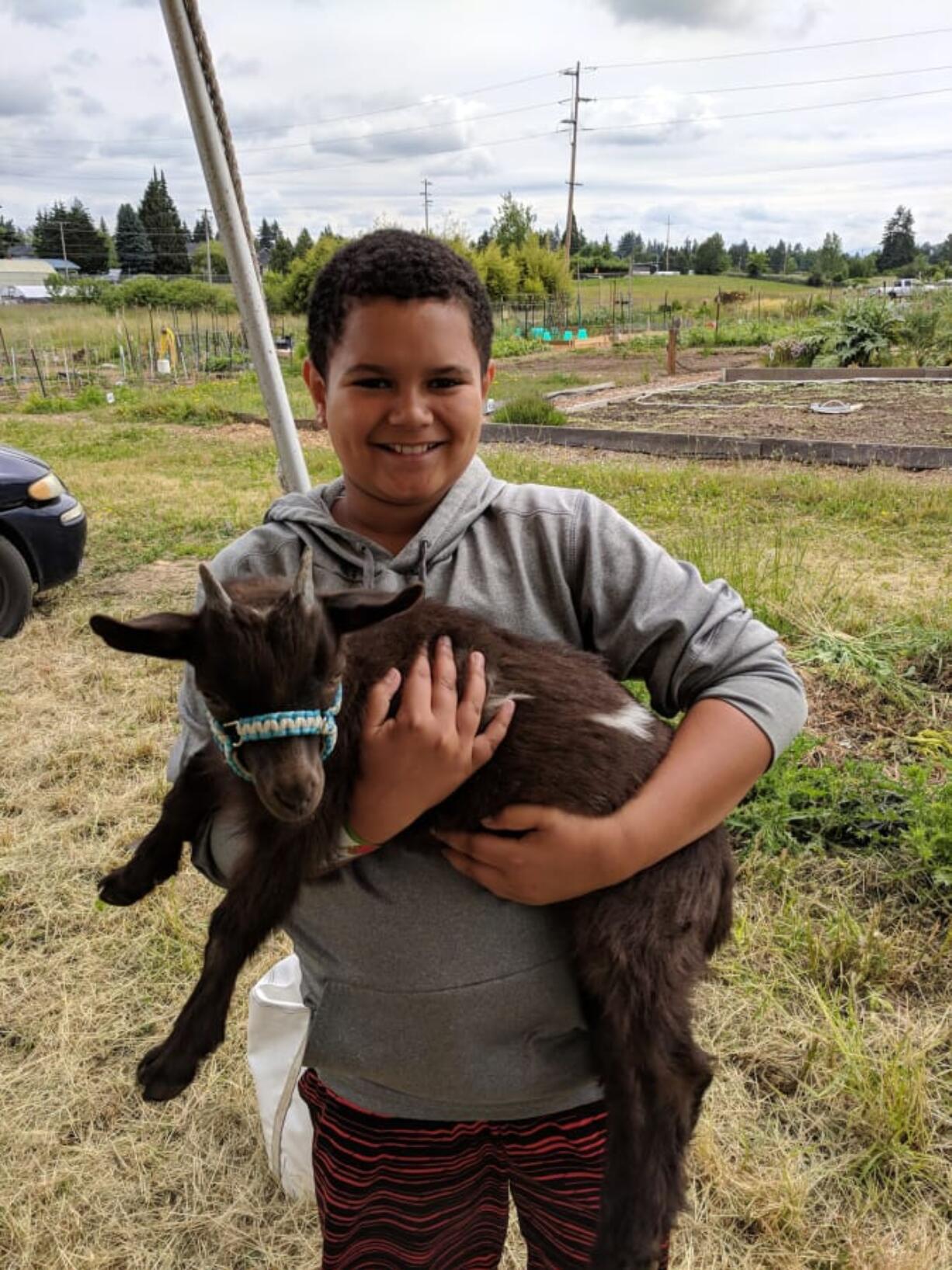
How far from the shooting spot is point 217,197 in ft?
9.52

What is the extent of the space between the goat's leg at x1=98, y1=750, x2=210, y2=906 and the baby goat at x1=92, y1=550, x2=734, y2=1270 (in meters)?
0.13

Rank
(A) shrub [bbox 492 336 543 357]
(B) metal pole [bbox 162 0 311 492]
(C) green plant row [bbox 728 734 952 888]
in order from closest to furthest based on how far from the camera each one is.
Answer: (B) metal pole [bbox 162 0 311 492], (C) green plant row [bbox 728 734 952 888], (A) shrub [bbox 492 336 543 357]

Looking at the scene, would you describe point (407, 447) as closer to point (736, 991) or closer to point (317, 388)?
point (317, 388)

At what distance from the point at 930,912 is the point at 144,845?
2933 millimetres

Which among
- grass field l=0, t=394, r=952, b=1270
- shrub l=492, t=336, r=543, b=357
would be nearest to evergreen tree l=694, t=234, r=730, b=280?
shrub l=492, t=336, r=543, b=357

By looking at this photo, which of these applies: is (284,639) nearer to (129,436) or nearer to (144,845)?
(144,845)

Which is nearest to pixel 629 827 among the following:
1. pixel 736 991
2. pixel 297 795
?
pixel 297 795

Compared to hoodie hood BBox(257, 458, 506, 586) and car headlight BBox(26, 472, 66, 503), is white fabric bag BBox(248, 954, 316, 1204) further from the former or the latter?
car headlight BBox(26, 472, 66, 503)

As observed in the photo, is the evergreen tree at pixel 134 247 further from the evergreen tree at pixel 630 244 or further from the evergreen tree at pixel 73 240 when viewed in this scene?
the evergreen tree at pixel 630 244

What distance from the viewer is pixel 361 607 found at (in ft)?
5.37

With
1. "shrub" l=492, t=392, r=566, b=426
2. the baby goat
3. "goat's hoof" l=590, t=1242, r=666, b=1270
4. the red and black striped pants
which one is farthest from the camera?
"shrub" l=492, t=392, r=566, b=426

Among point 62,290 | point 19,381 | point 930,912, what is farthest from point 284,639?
point 62,290

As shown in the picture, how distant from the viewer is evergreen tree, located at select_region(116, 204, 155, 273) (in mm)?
89562

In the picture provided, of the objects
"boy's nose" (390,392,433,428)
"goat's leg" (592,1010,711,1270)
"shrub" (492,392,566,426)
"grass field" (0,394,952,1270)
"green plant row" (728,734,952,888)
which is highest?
"boy's nose" (390,392,433,428)
